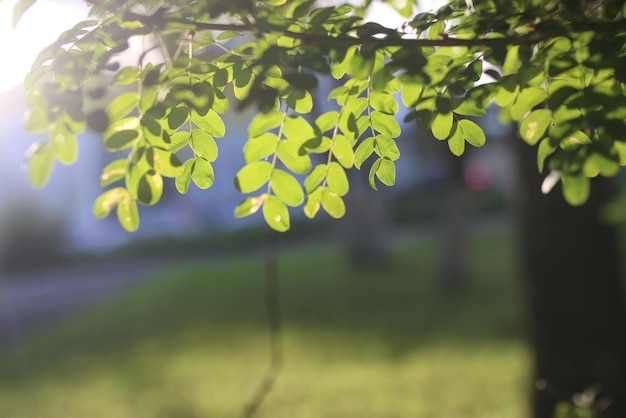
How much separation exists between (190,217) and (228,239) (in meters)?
1.22

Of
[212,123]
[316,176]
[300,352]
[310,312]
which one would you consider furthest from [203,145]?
[310,312]

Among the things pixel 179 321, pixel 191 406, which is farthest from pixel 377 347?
pixel 179 321

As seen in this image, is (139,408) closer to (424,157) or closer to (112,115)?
(112,115)

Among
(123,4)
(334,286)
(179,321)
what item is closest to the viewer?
(123,4)

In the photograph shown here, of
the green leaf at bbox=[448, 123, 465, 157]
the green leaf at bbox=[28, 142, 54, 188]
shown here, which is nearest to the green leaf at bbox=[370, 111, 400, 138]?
the green leaf at bbox=[448, 123, 465, 157]

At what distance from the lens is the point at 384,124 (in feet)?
4.91

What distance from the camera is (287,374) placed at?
6.40 metres

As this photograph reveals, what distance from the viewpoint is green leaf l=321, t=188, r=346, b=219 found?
1.51 meters

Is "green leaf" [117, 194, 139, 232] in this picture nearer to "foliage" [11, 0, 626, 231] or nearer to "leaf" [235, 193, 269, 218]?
"foliage" [11, 0, 626, 231]

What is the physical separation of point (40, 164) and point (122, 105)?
0.18 meters

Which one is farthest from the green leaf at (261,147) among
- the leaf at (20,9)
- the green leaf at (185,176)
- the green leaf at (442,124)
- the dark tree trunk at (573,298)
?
the dark tree trunk at (573,298)

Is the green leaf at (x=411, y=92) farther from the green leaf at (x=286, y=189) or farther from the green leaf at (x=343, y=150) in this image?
the green leaf at (x=286, y=189)

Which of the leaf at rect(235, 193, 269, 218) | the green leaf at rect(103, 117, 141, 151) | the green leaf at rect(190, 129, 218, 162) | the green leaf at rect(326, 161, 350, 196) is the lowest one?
the green leaf at rect(326, 161, 350, 196)

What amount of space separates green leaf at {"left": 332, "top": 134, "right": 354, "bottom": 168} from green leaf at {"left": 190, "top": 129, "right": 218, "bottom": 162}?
0.83ft
